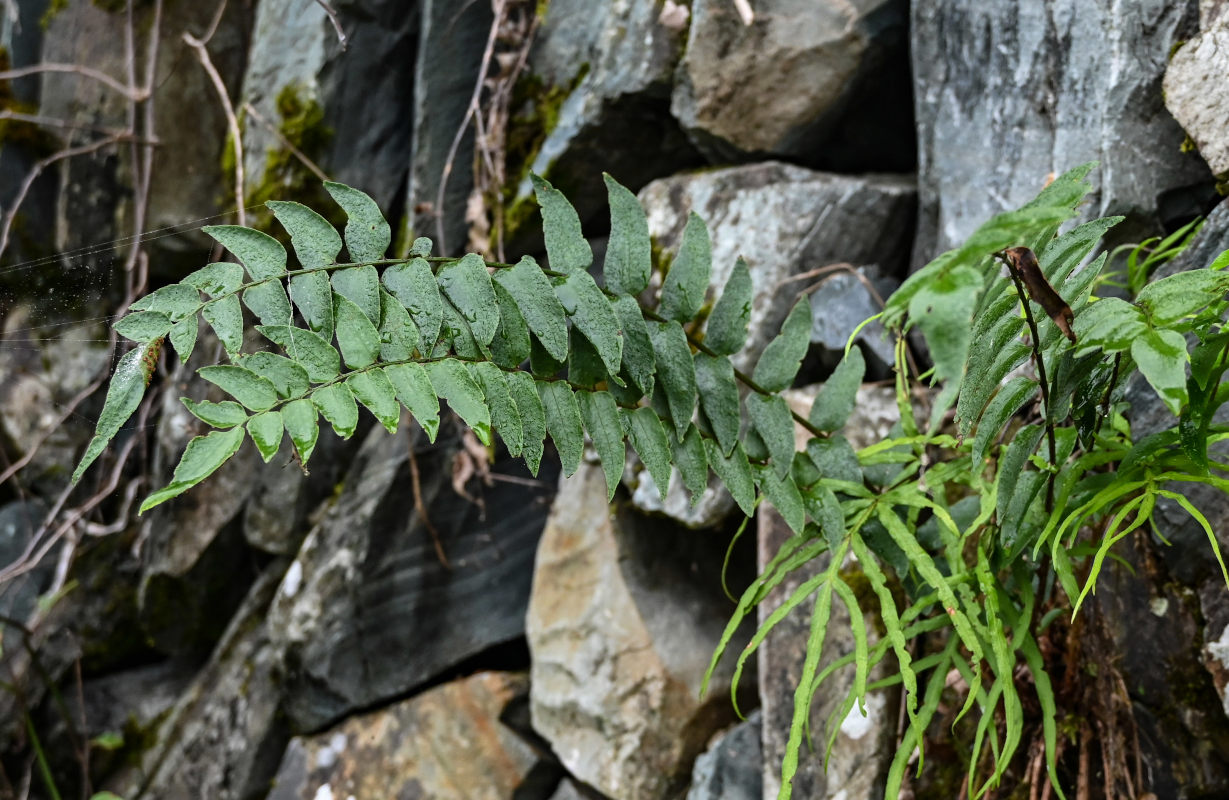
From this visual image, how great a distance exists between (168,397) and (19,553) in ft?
2.50

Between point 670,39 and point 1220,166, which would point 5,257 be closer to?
point 670,39

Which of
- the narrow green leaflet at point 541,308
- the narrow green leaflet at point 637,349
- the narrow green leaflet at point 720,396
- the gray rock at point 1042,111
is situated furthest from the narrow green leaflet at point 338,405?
the gray rock at point 1042,111

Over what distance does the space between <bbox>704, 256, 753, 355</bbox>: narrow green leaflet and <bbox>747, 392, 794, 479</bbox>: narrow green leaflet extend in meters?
0.07

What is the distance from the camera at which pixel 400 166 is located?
247cm

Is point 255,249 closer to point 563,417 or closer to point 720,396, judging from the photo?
point 563,417

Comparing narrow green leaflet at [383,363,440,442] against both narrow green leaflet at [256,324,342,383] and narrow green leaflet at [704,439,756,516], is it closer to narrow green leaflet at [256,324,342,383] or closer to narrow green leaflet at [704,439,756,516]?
narrow green leaflet at [256,324,342,383]

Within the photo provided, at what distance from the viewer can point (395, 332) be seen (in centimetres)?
92

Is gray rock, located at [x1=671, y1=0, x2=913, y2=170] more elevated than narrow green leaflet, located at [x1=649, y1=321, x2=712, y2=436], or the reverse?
gray rock, located at [x1=671, y1=0, x2=913, y2=170]

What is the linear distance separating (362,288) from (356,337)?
0.22 feet

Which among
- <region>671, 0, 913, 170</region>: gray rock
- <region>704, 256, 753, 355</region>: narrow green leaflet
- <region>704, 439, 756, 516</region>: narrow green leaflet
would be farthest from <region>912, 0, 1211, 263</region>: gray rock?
<region>704, 439, 756, 516</region>: narrow green leaflet

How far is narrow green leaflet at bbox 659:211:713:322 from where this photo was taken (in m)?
1.10

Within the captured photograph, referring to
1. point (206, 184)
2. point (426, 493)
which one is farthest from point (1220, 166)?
point (206, 184)

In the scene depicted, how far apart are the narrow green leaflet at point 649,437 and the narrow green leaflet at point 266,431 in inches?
15.2

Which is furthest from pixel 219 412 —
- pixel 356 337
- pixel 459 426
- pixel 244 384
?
pixel 459 426
